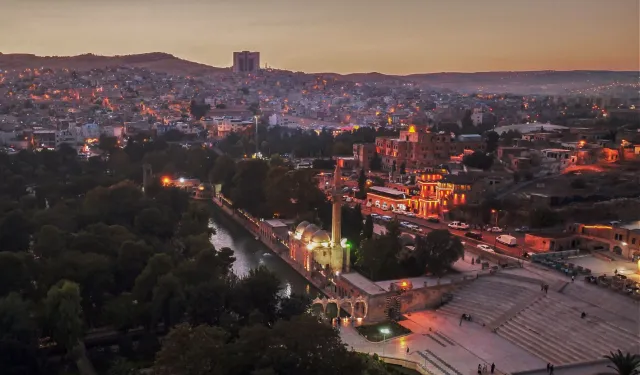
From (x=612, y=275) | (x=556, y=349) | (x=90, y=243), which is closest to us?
(x=556, y=349)

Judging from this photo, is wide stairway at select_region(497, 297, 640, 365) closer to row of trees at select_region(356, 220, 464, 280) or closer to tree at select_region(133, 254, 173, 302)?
row of trees at select_region(356, 220, 464, 280)

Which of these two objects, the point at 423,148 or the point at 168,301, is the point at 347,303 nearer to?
the point at 168,301

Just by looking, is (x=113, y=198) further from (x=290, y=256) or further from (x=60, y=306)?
(x=60, y=306)

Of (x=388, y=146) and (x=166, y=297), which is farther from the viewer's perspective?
(x=388, y=146)

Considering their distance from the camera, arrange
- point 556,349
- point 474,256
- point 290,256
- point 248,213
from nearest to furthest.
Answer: point 556,349 < point 474,256 < point 290,256 < point 248,213

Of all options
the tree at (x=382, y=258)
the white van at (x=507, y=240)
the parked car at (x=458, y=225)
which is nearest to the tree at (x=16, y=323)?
the tree at (x=382, y=258)

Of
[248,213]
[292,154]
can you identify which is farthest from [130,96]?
[248,213]

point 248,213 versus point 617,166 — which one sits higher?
point 617,166
